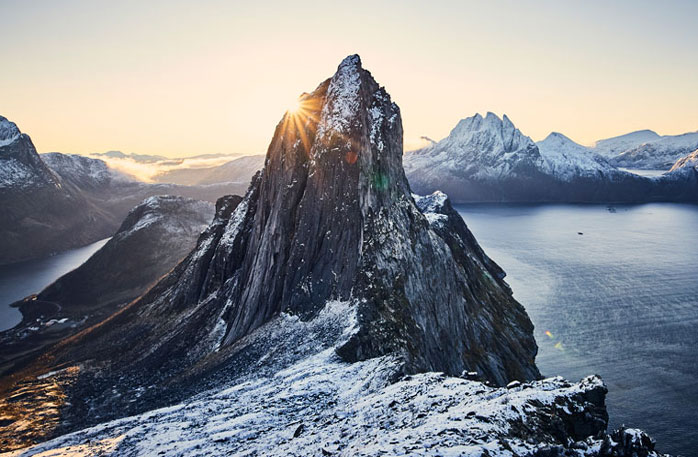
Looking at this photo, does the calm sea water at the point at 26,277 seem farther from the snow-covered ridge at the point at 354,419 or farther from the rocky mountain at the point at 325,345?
the snow-covered ridge at the point at 354,419

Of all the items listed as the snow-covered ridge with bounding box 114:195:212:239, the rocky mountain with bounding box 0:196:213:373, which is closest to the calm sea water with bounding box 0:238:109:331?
the rocky mountain with bounding box 0:196:213:373

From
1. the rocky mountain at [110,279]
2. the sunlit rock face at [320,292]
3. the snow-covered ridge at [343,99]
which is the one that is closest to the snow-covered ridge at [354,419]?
the sunlit rock face at [320,292]

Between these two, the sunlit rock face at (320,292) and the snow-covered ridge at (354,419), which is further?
the sunlit rock face at (320,292)

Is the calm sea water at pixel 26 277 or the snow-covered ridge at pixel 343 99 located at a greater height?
the snow-covered ridge at pixel 343 99

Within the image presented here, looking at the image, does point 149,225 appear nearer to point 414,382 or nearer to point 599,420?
point 414,382

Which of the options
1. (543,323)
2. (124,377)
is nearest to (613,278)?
(543,323)

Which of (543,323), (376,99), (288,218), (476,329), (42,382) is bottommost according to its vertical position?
(543,323)

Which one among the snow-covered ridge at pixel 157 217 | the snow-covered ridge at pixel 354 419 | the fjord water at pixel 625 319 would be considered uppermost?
the snow-covered ridge at pixel 157 217
